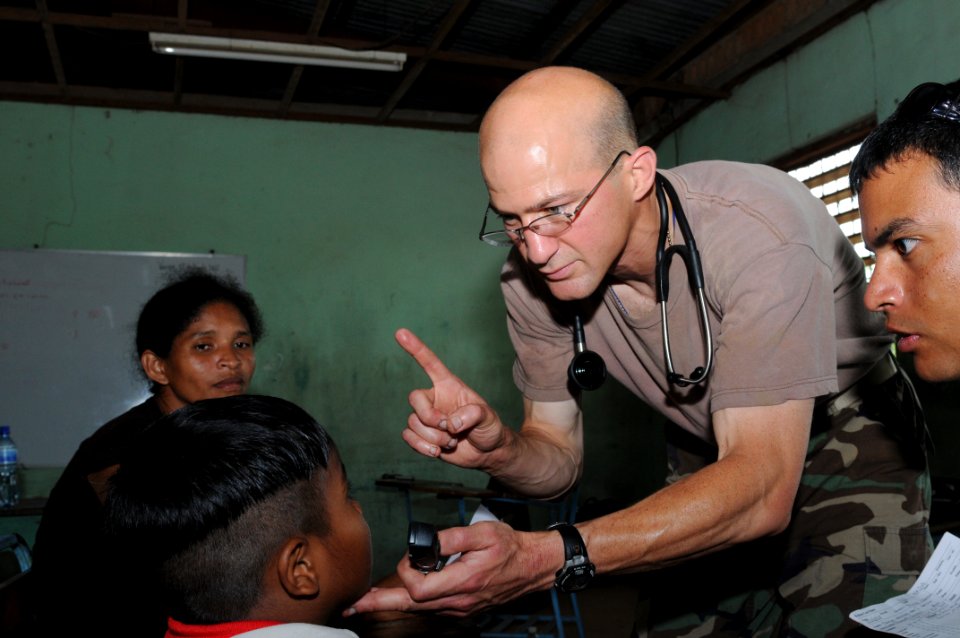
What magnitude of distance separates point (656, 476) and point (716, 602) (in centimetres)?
434

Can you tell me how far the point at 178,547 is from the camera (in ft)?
4.03

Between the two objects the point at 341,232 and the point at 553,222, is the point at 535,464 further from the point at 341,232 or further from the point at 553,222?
the point at 341,232

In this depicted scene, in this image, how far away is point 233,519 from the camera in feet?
4.06

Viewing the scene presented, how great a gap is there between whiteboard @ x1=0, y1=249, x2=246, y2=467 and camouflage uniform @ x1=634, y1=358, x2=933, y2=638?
4.11 metres

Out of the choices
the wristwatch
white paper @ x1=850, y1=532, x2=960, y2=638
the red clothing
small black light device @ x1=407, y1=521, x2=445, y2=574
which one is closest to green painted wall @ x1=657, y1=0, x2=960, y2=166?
white paper @ x1=850, y1=532, x2=960, y2=638

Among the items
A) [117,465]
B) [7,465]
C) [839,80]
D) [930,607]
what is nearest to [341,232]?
[7,465]

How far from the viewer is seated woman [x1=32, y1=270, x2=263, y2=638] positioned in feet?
5.83

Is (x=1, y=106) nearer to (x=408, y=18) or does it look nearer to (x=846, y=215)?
(x=408, y=18)

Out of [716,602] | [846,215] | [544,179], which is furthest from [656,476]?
[544,179]

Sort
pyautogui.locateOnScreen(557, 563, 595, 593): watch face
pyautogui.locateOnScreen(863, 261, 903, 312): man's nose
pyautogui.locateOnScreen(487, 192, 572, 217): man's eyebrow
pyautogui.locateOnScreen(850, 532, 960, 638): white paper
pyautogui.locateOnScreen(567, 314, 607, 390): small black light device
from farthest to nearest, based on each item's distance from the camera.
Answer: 1. pyautogui.locateOnScreen(567, 314, 607, 390): small black light device
2. pyautogui.locateOnScreen(487, 192, 572, 217): man's eyebrow
3. pyautogui.locateOnScreen(863, 261, 903, 312): man's nose
4. pyautogui.locateOnScreen(557, 563, 595, 593): watch face
5. pyautogui.locateOnScreen(850, 532, 960, 638): white paper

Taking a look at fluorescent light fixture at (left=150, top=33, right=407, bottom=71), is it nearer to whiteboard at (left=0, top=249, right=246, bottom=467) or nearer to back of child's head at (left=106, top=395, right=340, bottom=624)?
whiteboard at (left=0, top=249, right=246, bottom=467)

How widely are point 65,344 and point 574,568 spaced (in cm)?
479

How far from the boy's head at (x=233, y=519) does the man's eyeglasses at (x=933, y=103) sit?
1.18m

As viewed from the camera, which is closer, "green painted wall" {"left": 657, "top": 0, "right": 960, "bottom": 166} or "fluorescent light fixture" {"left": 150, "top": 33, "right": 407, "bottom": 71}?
"green painted wall" {"left": 657, "top": 0, "right": 960, "bottom": 166}
